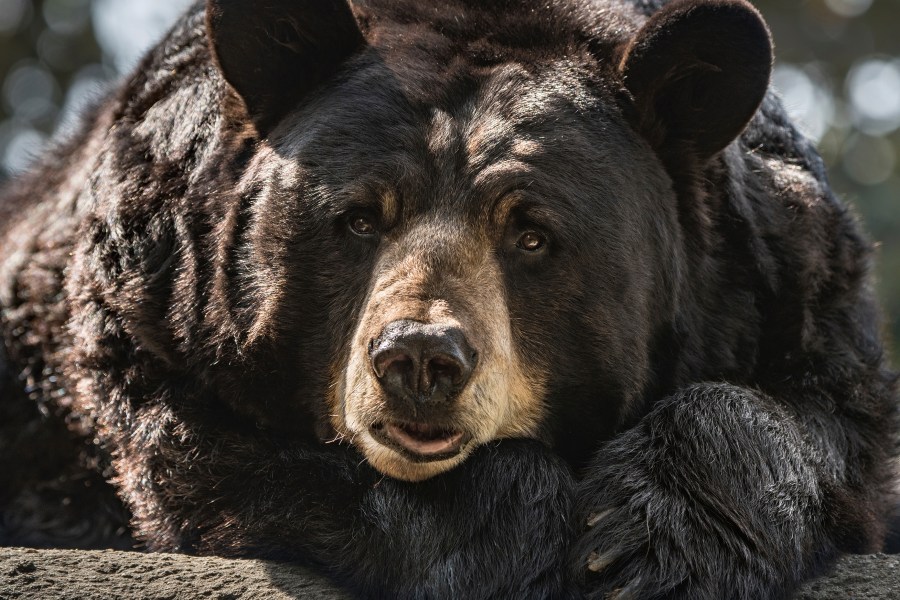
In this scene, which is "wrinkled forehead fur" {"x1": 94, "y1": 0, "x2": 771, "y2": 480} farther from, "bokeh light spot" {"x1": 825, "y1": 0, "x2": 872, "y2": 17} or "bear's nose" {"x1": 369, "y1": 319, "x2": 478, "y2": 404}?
"bokeh light spot" {"x1": 825, "y1": 0, "x2": 872, "y2": 17}

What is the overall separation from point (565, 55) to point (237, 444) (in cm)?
184

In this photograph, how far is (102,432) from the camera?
4.99 m

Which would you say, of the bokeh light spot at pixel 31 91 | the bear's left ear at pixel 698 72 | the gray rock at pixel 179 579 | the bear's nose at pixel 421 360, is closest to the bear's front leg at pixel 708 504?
the gray rock at pixel 179 579

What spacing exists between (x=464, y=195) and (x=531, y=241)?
11.1 inches

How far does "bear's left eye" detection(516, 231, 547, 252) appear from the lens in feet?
13.8

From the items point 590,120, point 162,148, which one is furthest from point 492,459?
point 162,148

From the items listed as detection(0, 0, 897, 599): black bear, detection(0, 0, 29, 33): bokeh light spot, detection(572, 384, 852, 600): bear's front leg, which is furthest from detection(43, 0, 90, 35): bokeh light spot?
detection(572, 384, 852, 600): bear's front leg

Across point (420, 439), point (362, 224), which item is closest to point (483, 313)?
point (420, 439)

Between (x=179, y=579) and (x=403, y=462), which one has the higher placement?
(x=403, y=462)

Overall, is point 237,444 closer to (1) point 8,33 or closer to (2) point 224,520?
(2) point 224,520

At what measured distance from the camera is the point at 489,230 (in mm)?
4156

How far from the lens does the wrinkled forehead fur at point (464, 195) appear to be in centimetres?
413

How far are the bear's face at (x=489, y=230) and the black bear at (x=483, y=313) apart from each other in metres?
0.01

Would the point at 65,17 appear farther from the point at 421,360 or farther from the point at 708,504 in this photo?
the point at 708,504
